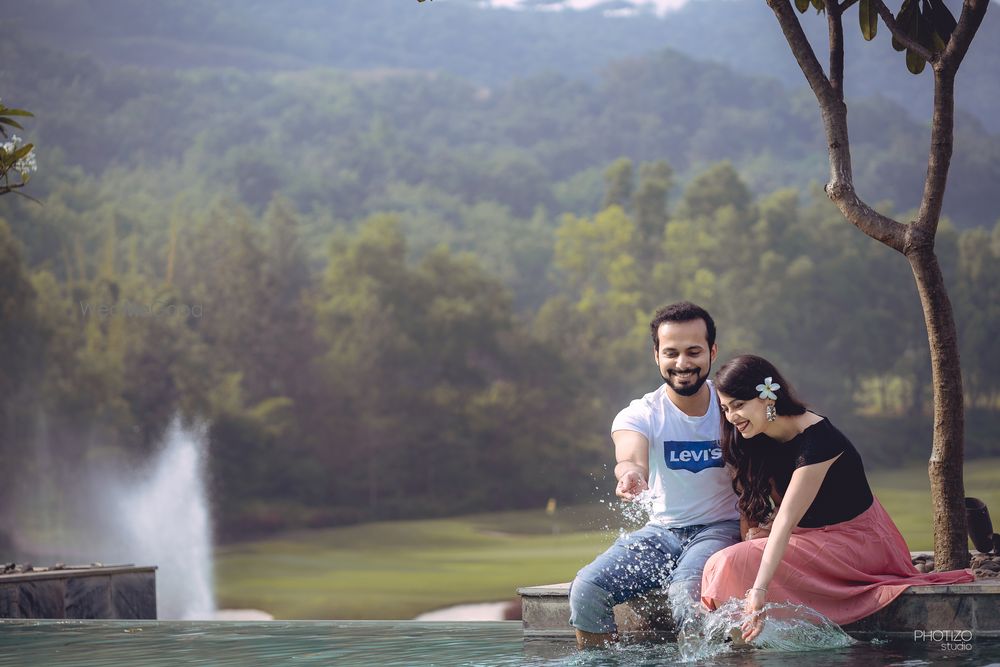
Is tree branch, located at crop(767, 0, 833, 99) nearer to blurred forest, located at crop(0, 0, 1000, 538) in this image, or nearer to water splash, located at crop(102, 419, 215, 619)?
water splash, located at crop(102, 419, 215, 619)

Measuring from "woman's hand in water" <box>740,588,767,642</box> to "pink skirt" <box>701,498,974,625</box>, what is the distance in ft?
0.62

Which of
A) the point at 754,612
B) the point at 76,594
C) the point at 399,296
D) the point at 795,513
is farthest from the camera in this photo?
the point at 399,296

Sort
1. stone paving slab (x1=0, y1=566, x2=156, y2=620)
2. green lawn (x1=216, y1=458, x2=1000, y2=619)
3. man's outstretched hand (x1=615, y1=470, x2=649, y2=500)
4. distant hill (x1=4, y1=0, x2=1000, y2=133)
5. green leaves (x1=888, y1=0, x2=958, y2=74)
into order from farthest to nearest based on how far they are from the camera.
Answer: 1. distant hill (x1=4, y1=0, x2=1000, y2=133)
2. green lawn (x1=216, y1=458, x2=1000, y2=619)
3. stone paving slab (x1=0, y1=566, x2=156, y2=620)
4. green leaves (x1=888, y1=0, x2=958, y2=74)
5. man's outstretched hand (x1=615, y1=470, x2=649, y2=500)

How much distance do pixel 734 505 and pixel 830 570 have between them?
1.20 feet

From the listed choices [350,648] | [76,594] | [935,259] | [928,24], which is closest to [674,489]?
[350,648]

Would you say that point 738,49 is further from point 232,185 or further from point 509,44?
point 232,185

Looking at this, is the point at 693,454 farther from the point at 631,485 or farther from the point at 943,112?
the point at 943,112

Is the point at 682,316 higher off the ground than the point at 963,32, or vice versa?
the point at 963,32

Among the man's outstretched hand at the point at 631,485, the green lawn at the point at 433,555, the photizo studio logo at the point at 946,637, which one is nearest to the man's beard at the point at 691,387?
the man's outstretched hand at the point at 631,485

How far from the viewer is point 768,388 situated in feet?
11.9

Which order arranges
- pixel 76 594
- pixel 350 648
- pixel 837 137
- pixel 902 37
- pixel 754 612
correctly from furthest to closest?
pixel 76 594, pixel 902 37, pixel 837 137, pixel 350 648, pixel 754 612

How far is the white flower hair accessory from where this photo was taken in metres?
3.60

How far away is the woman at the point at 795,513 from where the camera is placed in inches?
142

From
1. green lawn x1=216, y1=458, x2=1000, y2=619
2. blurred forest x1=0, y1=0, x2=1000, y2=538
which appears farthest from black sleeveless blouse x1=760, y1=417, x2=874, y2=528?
blurred forest x1=0, y1=0, x2=1000, y2=538
